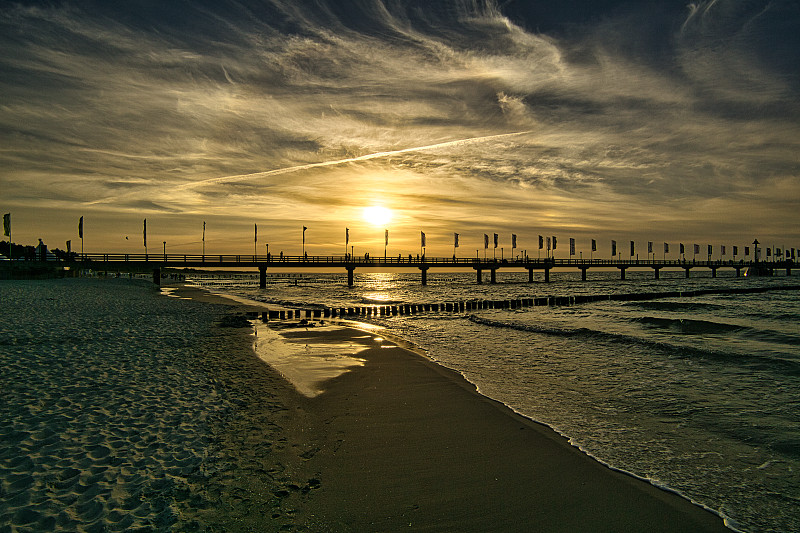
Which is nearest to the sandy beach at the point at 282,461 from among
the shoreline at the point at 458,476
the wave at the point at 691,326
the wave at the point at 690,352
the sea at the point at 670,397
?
the shoreline at the point at 458,476

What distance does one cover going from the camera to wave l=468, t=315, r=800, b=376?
1523 cm

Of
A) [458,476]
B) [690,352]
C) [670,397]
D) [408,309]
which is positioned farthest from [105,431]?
[408,309]

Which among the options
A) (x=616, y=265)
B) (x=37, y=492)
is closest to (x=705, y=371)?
(x=37, y=492)

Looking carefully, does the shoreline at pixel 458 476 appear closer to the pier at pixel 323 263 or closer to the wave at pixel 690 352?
the wave at pixel 690 352

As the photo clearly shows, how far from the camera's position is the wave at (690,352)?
15.2 metres

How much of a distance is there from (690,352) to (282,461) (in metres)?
17.9

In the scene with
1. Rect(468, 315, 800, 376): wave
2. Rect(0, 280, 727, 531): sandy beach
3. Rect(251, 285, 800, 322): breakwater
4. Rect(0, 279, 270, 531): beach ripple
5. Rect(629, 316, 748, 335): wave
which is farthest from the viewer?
Rect(251, 285, 800, 322): breakwater

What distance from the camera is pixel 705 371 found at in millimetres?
14516

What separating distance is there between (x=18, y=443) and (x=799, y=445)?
516 inches

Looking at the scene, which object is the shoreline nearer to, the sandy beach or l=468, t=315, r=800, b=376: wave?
the sandy beach

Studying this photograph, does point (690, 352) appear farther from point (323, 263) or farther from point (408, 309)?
point (323, 263)

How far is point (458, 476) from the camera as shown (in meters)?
6.21

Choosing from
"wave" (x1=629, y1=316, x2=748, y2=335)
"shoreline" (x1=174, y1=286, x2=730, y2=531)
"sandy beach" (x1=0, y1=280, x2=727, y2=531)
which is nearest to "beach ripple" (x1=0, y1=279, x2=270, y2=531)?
"sandy beach" (x1=0, y1=280, x2=727, y2=531)

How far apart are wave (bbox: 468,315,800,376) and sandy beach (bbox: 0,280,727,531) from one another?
1144cm
